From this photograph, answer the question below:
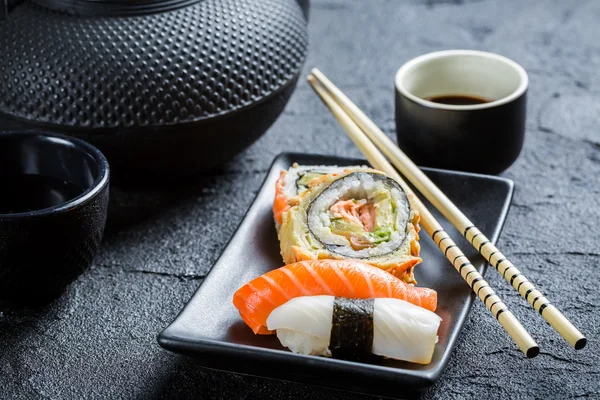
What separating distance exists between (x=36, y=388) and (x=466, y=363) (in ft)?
1.98

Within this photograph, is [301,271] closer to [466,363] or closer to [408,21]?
[466,363]

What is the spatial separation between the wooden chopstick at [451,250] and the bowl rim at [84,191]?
0.47 meters

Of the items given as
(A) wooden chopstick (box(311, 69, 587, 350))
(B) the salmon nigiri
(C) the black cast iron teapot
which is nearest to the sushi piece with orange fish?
(B) the salmon nigiri

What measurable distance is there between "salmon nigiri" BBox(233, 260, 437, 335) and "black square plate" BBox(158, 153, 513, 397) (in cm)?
4

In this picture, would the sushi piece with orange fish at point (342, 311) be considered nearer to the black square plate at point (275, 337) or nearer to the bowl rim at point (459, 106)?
the black square plate at point (275, 337)

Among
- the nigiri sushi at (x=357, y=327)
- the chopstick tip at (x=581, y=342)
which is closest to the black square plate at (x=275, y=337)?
the nigiri sushi at (x=357, y=327)

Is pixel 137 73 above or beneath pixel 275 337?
above

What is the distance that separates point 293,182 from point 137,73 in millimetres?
319

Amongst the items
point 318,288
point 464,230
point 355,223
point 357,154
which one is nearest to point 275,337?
point 318,288

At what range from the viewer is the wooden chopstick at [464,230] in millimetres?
1016

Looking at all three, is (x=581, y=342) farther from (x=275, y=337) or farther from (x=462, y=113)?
(x=462, y=113)

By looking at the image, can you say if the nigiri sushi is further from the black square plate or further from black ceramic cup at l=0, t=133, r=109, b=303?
black ceramic cup at l=0, t=133, r=109, b=303

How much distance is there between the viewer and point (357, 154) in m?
1.68

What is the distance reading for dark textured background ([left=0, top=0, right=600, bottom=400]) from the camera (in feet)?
3.66
